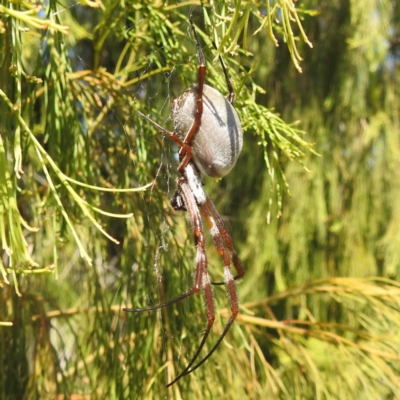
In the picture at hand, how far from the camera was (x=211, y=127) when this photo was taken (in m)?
0.71

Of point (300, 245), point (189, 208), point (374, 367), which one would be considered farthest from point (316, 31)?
point (189, 208)

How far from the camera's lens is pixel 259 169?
1903mm

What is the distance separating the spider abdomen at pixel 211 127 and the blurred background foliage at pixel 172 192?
0.20ft

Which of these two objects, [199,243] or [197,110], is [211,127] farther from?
[199,243]

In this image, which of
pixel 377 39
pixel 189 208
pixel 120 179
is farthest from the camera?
pixel 377 39

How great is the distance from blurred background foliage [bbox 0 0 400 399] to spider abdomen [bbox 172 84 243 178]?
60mm

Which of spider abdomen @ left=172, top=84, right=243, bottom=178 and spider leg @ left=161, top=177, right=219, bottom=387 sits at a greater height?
spider abdomen @ left=172, top=84, right=243, bottom=178

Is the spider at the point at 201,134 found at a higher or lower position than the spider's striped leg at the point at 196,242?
higher

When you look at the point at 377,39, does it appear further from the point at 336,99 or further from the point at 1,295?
the point at 1,295

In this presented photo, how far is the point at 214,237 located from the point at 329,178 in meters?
1.08

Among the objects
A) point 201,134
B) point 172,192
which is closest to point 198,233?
point 201,134

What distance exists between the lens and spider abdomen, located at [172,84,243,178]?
0.71m

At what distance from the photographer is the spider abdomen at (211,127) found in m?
0.71

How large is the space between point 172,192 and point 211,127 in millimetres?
384
